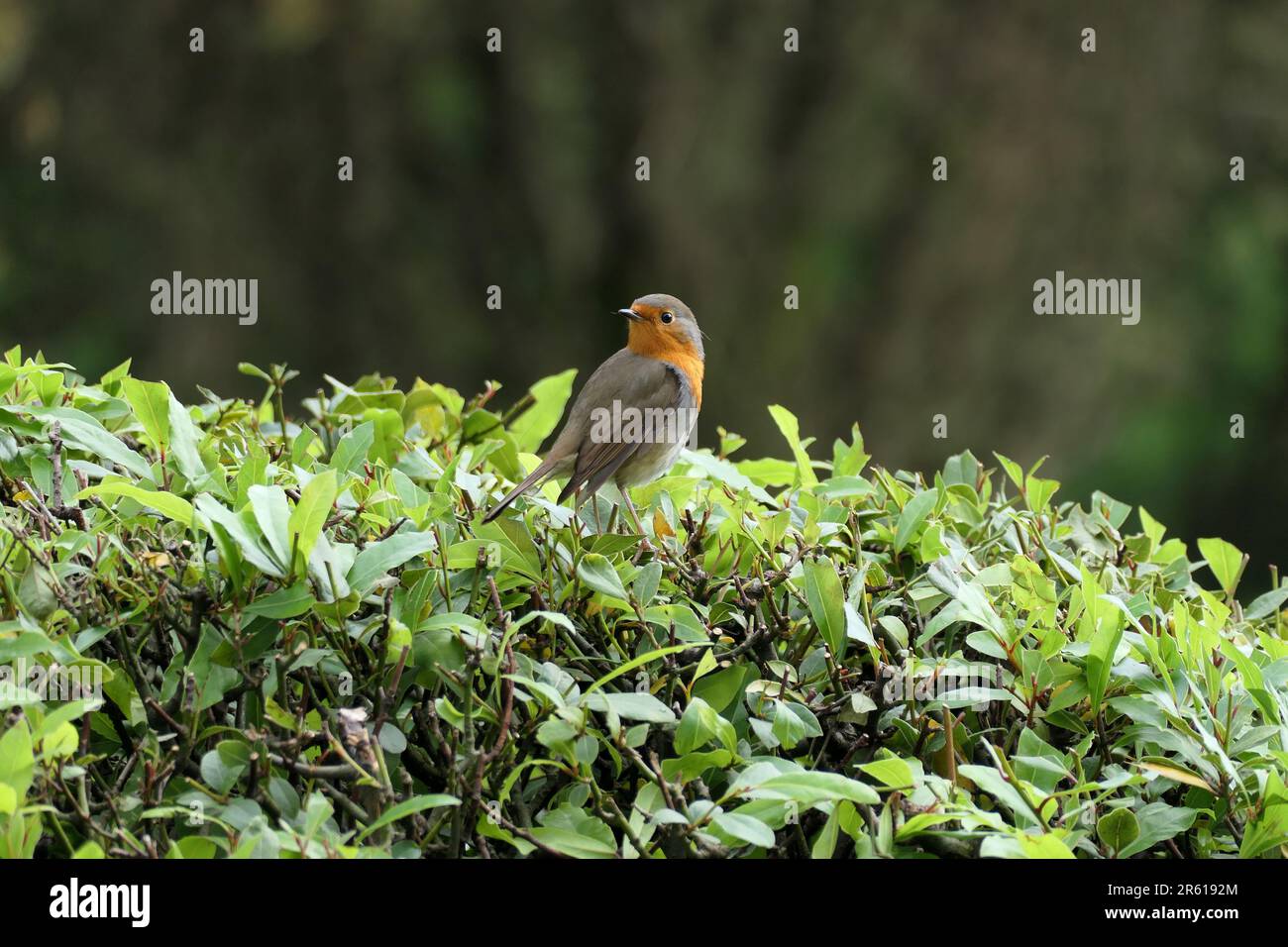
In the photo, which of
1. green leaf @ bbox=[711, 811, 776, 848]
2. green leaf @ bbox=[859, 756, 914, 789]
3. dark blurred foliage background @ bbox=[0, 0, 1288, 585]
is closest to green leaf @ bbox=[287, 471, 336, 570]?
green leaf @ bbox=[711, 811, 776, 848]

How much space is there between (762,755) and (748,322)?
22.8ft

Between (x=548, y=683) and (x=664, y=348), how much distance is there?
2.15m

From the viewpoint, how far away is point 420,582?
6.26 ft

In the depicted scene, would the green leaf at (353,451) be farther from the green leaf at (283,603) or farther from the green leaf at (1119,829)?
the green leaf at (1119,829)

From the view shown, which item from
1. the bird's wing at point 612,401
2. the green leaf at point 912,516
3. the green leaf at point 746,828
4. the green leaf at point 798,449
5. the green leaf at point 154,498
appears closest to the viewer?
the green leaf at point 746,828

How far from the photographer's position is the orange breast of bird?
12.8 ft

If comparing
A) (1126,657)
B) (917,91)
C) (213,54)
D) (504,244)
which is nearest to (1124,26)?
(917,91)

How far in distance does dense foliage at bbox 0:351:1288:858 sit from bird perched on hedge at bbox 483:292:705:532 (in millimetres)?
282

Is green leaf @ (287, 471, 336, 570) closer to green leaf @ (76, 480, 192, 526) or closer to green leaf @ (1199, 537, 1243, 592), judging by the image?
green leaf @ (76, 480, 192, 526)

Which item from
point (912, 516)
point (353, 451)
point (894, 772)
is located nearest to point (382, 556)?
point (353, 451)

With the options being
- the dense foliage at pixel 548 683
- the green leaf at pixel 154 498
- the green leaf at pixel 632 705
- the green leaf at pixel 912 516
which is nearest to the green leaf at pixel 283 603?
the dense foliage at pixel 548 683

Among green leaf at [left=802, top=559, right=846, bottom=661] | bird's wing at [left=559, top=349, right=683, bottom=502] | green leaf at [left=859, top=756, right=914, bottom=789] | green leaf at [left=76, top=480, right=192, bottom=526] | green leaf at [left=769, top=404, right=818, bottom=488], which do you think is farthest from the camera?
bird's wing at [left=559, top=349, right=683, bottom=502]

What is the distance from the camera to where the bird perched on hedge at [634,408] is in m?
2.92

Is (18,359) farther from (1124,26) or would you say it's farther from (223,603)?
(1124,26)
